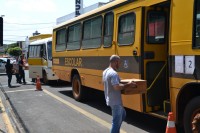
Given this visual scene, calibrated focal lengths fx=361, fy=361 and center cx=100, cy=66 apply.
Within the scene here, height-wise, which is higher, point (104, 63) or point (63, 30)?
point (63, 30)

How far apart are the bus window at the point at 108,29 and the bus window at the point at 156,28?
1.80 metres

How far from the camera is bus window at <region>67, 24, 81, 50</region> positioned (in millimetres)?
12475

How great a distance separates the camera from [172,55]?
671 cm

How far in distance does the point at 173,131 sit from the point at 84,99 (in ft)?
23.2

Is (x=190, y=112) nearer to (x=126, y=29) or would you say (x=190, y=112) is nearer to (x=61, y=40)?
(x=126, y=29)

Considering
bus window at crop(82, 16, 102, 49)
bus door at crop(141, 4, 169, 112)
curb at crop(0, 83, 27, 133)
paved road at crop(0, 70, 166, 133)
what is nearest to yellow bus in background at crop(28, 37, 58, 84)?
paved road at crop(0, 70, 166, 133)

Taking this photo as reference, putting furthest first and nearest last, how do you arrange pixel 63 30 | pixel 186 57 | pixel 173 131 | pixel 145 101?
pixel 63 30, pixel 145 101, pixel 186 57, pixel 173 131

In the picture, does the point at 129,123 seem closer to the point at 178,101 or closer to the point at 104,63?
the point at 104,63

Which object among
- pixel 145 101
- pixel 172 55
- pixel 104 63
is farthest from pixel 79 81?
pixel 172 55

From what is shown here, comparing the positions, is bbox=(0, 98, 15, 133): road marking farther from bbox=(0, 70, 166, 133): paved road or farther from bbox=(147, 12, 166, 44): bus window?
bbox=(147, 12, 166, 44): bus window

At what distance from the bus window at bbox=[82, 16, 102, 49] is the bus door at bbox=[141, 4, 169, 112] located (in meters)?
2.76

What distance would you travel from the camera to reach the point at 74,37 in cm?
1295

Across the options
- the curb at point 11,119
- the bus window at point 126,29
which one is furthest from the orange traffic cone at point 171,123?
the curb at point 11,119

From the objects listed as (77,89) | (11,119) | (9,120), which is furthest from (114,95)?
(77,89)
